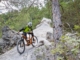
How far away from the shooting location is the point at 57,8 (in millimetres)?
→ 6203

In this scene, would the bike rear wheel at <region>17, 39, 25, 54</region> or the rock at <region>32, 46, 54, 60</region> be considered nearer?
the rock at <region>32, 46, 54, 60</region>

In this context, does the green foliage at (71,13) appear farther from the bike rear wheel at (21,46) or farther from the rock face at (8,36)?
the rock face at (8,36)

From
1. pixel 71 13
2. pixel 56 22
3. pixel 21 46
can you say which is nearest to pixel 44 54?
pixel 71 13

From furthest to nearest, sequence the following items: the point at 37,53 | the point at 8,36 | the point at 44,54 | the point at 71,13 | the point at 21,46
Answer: the point at 8,36 → the point at 21,46 → the point at 37,53 → the point at 44,54 → the point at 71,13

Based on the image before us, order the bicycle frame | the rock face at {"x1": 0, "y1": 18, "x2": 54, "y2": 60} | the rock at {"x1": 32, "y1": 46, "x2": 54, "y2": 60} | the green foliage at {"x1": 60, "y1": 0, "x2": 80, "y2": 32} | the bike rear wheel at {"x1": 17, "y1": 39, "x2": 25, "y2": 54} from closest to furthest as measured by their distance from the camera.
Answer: the green foliage at {"x1": 60, "y1": 0, "x2": 80, "y2": 32} → the rock at {"x1": 32, "y1": 46, "x2": 54, "y2": 60} → the rock face at {"x1": 0, "y1": 18, "x2": 54, "y2": 60} → the bike rear wheel at {"x1": 17, "y1": 39, "x2": 25, "y2": 54} → the bicycle frame

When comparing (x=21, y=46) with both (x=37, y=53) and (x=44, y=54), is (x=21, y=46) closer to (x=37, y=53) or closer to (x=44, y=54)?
(x=37, y=53)

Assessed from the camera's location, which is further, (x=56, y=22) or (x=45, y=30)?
(x=45, y=30)

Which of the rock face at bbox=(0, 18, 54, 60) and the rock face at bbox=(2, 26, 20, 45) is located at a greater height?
the rock face at bbox=(2, 26, 20, 45)

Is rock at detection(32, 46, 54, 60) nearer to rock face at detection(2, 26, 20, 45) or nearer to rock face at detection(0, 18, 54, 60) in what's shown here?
rock face at detection(0, 18, 54, 60)

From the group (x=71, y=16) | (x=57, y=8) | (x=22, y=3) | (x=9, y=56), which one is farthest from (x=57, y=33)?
(x=9, y=56)

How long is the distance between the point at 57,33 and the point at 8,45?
24.4 ft

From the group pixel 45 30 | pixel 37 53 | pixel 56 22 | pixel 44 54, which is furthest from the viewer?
pixel 45 30

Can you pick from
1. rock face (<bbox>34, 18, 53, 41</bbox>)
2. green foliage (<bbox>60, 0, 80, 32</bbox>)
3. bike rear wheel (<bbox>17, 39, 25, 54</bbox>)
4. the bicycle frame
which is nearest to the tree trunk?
green foliage (<bbox>60, 0, 80, 32</bbox>)

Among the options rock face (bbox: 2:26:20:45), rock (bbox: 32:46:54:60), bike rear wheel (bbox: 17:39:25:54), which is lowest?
rock (bbox: 32:46:54:60)
